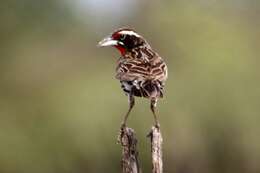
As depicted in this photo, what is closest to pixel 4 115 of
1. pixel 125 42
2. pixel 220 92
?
pixel 220 92

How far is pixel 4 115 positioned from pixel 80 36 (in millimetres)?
1793

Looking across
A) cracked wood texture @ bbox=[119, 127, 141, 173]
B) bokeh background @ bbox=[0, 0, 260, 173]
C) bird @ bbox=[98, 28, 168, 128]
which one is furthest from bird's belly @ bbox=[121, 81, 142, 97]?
bokeh background @ bbox=[0, 0, 260, 173]

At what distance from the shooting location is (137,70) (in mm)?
6176

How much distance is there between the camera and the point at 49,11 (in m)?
16.9

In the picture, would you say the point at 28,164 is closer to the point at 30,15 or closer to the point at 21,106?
the point at 21,106

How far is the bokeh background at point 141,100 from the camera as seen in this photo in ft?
43.3

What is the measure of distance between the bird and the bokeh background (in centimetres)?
521

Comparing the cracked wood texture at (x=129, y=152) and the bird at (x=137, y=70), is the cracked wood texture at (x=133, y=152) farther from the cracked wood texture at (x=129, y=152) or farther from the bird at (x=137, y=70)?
the bird at (x=137, y=70)

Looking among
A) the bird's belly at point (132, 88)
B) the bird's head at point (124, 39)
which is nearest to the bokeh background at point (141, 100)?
the bird's head at point (124, 39)

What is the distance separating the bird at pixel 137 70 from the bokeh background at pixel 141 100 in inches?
205

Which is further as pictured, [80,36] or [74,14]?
[74,14]

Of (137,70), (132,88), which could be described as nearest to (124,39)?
(137,70)

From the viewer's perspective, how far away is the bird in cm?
600

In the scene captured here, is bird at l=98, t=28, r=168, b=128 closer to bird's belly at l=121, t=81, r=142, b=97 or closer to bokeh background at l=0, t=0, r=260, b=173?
bird's belly at l=121, t=81, r=142, b=97
